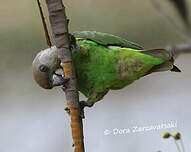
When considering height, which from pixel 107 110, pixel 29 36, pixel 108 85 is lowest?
pixel 108 85

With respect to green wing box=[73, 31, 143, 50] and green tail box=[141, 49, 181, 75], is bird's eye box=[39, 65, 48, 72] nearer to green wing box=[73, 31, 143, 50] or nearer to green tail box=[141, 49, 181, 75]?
green wing box=[73, 31, 143, 50]

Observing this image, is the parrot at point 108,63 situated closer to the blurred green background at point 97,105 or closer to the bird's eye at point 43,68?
the bird's eye at point 43,68

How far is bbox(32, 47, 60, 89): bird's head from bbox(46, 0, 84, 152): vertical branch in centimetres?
15

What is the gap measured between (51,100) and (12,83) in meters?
0.22

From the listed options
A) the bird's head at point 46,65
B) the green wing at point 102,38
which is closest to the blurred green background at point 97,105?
the green wing at point 102,38

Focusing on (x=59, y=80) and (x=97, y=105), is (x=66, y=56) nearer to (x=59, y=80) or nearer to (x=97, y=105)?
(x=59, y=80)

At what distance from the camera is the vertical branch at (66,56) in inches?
32.1

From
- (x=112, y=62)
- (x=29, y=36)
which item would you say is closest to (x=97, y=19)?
(x=29, y=36)

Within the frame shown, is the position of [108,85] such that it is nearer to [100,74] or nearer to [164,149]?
[100,74]

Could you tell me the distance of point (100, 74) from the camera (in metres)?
1.15

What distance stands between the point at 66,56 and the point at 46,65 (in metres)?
0.17

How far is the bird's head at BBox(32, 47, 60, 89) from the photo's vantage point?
1.02 m

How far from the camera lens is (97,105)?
73.2 inches

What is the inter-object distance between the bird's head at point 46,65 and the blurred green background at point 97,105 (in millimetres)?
672
